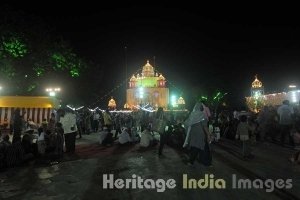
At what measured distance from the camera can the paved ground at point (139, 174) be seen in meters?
7.04

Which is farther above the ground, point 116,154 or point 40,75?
point 40,75

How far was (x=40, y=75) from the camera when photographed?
34.6 meters

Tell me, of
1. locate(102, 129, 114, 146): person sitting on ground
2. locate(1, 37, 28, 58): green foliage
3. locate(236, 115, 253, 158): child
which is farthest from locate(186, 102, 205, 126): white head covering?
locate(1, 37, 28, 58): green foliage

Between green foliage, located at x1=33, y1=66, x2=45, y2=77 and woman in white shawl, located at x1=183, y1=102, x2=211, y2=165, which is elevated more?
green foliage, located at x1=33, y1=66, x2=45, y2=77

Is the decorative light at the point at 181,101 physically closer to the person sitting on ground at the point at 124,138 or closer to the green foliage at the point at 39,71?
the green foliage at the point at 39,71

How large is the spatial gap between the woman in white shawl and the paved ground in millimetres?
362

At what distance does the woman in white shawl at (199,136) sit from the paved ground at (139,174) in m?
0.36

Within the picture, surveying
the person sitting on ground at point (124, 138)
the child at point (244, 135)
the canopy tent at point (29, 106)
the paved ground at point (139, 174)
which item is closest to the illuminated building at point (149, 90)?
the canopy tent at point (29, 106)

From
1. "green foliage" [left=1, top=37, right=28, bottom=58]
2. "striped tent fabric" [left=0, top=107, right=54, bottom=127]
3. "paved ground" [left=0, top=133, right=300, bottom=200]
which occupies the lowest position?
"paved ground" [left=0, top=133, right=300, bottom=200]

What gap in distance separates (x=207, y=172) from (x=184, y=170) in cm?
67

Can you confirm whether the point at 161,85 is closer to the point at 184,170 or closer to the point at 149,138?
the point at 149,138

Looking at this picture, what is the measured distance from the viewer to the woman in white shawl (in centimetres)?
995

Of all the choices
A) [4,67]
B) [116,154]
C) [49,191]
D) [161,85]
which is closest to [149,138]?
[116,154]

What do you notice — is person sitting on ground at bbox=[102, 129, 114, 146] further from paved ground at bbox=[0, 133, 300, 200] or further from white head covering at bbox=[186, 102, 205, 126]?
white head covering at bbox=[186, 102, 205, 126]
